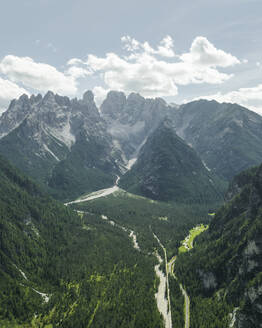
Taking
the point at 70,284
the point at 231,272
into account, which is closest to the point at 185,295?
the point at 231,272

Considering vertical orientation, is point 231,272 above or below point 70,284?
above

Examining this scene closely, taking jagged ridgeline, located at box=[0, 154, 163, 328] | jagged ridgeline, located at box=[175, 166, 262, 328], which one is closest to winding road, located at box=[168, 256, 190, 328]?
jagged ridgeline, located at box=[175, 166, 262, 328]

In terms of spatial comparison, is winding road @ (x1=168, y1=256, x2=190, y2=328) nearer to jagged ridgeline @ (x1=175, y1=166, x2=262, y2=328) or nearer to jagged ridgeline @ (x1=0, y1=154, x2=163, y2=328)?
jagged ridgeline @ (x1=175, y1=166, x2=262, y2=328)

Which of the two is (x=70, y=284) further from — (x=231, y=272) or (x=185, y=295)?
(x=231, y=272)

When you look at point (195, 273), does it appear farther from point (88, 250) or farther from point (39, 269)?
point (39, 269)

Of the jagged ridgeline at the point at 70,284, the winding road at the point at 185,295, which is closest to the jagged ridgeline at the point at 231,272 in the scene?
the winding road at the point at 185,295

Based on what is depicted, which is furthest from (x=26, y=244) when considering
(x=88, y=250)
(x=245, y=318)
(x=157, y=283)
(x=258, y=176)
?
(x=258, y=176)
